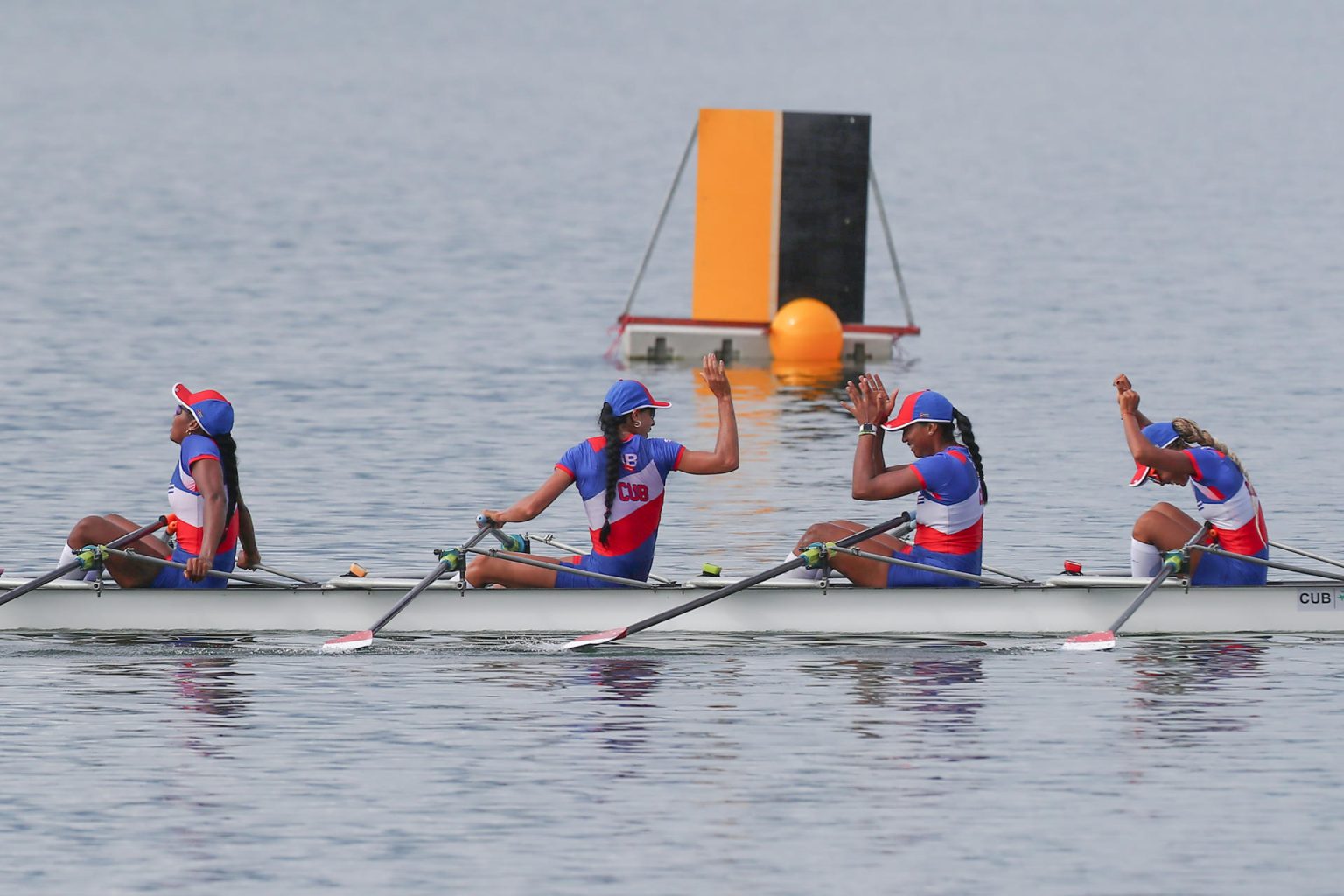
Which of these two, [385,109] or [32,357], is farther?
[385,109]

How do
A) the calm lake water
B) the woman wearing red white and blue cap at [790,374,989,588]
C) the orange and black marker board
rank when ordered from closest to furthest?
1. the calm lake water
2. the woman wearing red white and blue cap at [790,374,989,588]
3. the orange and black marker board

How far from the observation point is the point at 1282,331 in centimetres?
4478

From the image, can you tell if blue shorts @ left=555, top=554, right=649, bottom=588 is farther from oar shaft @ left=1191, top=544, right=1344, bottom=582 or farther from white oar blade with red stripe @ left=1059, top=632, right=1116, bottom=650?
oar shaft @ left=1191, top=544, right=1344, bottom=582

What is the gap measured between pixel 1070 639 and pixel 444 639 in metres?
4.28

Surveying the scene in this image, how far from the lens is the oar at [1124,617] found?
721 inches

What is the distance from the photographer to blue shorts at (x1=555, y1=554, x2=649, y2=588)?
61.6 feet

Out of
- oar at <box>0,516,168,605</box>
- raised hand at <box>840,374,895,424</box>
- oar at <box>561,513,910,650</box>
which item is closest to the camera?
raised hand at <box>840,374,895,424</box>

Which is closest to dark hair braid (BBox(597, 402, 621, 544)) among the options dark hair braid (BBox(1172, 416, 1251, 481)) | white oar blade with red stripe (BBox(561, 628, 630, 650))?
white oar blade with red stripe (BBox(561, 628, 630, 650))

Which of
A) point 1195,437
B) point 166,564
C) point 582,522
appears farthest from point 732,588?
point 582,522

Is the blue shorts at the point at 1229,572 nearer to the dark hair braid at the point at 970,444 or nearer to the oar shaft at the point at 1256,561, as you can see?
the oar shaft at the point at 1256,561

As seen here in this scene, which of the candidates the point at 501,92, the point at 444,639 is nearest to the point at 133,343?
the point at 444,639

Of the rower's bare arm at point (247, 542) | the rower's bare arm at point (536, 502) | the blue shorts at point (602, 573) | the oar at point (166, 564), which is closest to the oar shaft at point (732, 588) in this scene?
the blue shorts at point (602, 573)

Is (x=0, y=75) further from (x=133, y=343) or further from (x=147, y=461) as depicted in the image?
(x=147, y=461)

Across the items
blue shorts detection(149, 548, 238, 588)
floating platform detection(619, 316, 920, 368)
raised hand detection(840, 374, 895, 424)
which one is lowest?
blue shorts detection(149, 548, 238, 588)
